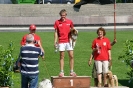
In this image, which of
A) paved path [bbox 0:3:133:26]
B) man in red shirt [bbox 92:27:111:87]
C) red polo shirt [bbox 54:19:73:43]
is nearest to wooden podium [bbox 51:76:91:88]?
man in red shirt [bbox 92:27:111:87]

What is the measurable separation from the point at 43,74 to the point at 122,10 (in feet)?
101

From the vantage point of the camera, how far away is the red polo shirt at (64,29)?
15250 millimetres

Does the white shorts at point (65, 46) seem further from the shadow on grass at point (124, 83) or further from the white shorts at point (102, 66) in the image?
the shadow on grass at point (124, 83)

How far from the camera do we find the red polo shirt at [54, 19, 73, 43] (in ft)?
50.0

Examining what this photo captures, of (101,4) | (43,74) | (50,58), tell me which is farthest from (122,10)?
(43,74)

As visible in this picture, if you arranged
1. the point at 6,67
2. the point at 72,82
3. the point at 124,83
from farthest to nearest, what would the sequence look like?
the point at 124,83
the point at 72,82
the point at 6,67

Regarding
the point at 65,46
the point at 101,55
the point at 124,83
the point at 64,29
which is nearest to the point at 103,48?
the point at 101,55

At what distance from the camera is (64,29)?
50.2ft

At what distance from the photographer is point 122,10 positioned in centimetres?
4797

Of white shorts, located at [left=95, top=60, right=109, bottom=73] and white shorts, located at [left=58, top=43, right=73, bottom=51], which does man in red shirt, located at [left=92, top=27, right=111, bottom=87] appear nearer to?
white shorts, located at [left=95, top=60, right=109, bottom=73]

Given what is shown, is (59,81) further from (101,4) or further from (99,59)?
(101,4)

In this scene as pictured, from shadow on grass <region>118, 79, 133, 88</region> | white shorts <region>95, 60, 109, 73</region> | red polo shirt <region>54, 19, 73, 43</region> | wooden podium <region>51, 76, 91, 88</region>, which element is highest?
red polo shirt <region>54, 19, 73, 43</region>

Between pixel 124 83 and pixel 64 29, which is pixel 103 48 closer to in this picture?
pixel 64 29

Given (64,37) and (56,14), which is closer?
(64,37)
